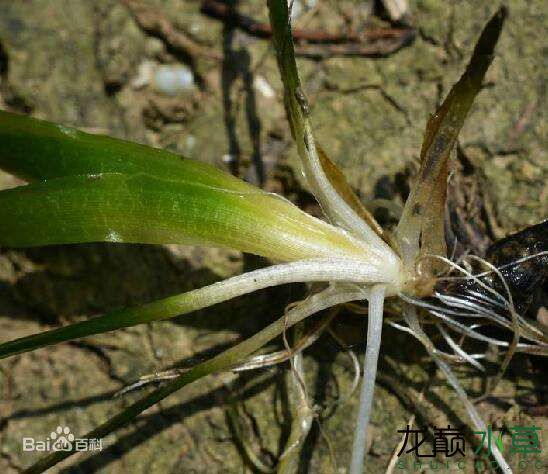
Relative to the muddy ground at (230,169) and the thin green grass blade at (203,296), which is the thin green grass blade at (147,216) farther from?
the muddy ground at (230,169)

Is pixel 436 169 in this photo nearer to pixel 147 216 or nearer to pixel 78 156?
pixel 147 216

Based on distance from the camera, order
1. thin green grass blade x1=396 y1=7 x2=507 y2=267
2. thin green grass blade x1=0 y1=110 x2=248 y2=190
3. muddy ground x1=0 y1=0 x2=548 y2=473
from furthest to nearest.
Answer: muddy ground x1=0 y1=0 x2=548 y2=473
thin green grass blade x1=0 y1=110 x2=248 y2=190
thin green grass blade x1=396 y1=7 x2=507 y2=267

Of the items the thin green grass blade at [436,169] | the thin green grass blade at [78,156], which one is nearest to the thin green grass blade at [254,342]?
the thin green grass blade at [436,169]

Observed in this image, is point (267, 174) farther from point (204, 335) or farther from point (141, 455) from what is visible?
point (141, 455)

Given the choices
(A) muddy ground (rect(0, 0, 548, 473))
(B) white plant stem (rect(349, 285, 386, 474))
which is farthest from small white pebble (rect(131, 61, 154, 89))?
(B) white plant stem (rect(349, 285, 386, 474))

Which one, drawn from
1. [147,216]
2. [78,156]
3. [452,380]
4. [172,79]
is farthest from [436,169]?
[172,79]

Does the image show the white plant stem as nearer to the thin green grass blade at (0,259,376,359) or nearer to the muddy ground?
the thin green grass blade at (0,259,376,359)
